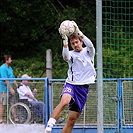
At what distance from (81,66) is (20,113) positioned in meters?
3.07

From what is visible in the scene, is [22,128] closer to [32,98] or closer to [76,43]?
[32,98]

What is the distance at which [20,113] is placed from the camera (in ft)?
43.5

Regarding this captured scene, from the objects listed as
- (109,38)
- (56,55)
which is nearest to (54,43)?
(56,55)

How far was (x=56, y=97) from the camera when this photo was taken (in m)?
13.5

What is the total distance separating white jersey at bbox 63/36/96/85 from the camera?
10492mm

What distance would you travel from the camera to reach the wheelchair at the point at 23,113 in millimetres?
13297

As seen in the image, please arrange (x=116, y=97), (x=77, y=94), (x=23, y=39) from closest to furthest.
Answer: (x=77, y=94) < (x=116, y=97) < (x=23, y=39)

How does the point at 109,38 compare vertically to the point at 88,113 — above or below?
above

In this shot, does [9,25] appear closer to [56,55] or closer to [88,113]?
[56,55]

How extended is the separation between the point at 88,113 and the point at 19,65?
832cm

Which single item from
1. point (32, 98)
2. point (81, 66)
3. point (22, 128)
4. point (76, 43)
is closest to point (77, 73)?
point (81, 66)

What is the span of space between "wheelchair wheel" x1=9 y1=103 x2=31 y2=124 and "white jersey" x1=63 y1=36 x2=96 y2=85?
9.57 feet

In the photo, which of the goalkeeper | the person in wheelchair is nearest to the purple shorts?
the goalkeeper

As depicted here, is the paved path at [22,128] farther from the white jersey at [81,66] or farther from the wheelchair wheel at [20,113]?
the white jersey at [81,66]
